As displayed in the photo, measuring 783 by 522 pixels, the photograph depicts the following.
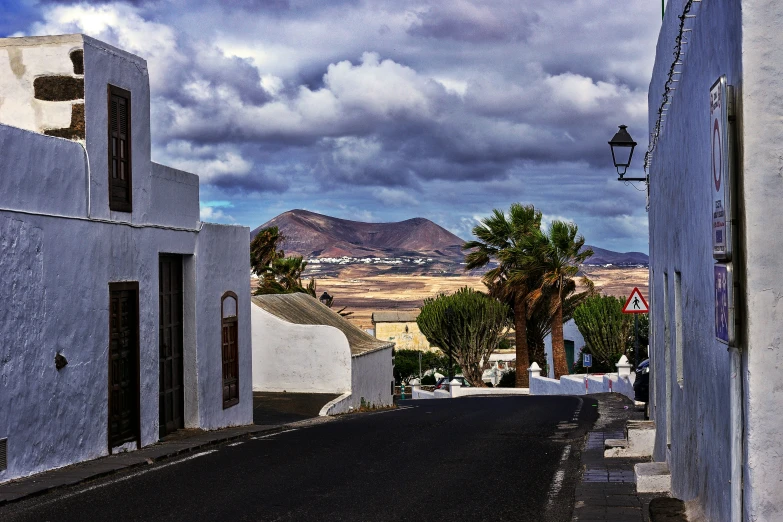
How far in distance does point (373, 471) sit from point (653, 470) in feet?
11.2

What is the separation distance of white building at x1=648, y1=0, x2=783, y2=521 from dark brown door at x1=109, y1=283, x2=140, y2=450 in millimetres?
8329

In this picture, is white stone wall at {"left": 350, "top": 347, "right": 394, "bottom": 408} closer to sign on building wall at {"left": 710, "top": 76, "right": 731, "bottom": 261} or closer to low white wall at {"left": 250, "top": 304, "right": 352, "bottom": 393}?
low white wall at {"left": 250, "top": 304, "right": 352, "bottom": 393}

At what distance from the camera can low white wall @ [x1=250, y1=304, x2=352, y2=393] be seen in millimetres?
29594

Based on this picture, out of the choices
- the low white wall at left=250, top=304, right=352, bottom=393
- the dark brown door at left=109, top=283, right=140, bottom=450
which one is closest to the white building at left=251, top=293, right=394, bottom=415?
the low white wall at left=250, top=304, right=352, bottom=393

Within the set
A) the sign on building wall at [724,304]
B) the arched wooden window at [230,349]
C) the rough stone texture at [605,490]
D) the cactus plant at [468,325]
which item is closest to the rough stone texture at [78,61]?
the arched wooden window at [230,349]

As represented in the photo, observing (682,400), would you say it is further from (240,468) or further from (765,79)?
(240,468)

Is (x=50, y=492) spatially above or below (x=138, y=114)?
below

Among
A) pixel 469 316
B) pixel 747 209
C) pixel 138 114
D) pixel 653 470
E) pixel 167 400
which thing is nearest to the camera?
pixel 747 209

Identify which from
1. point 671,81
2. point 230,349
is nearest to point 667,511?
point 671,81

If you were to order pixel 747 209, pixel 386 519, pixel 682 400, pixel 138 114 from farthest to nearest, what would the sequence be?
1. pixel 138 114
2. pixel 386 519
3. pixel 682 400
4. pixel 747 209

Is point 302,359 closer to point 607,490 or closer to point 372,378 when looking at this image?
point 372,378

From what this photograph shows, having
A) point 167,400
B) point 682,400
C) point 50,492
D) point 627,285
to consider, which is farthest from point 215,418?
point 627,285

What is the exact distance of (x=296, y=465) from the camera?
11.8 m

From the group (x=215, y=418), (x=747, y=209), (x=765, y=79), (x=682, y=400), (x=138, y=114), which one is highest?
(x=138, y=114)
